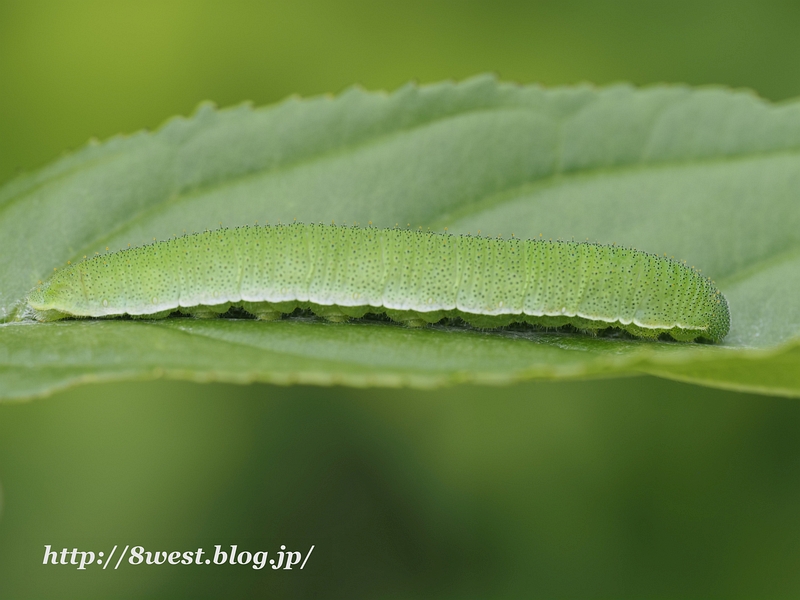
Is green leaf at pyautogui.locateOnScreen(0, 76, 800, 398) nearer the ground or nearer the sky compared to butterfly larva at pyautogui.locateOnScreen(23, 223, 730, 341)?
nearer the sky

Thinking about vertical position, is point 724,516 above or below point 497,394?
below

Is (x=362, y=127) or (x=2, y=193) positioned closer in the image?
(x=2, y=193)

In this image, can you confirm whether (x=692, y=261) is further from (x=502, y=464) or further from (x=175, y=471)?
(x=175, y=471)

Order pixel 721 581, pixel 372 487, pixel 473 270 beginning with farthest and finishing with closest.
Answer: pixel 372 487, pixel 721 581, pixel 473 270

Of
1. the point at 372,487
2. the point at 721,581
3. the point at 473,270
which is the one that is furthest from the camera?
the point at 372,487

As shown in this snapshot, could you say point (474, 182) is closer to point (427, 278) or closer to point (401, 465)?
point (427, 278)

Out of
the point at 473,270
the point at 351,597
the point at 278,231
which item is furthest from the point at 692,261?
the point at 351,597
